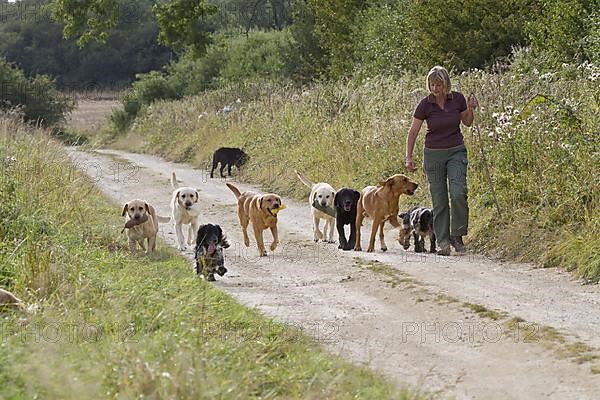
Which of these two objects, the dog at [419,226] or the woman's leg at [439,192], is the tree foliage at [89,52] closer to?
the dog at [419,226]

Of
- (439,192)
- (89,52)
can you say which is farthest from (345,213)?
(89,52)

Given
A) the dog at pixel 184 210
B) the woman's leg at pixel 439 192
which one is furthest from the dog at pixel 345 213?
the dog at pixel 184 210

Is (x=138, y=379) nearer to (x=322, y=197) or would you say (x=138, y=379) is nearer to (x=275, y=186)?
(x=322, y=197)

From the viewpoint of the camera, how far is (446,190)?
37.4ft

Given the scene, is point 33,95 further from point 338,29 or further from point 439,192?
point 439,192

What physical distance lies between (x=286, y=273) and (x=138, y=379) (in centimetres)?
544

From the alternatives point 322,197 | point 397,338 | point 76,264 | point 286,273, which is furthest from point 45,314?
point 322,197

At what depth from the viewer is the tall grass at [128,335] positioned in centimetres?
517

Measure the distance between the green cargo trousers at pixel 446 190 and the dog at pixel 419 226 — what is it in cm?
12

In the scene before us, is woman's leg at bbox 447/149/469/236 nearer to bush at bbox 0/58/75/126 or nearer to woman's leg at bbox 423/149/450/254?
woman's leg at bbox 423/149/450/254

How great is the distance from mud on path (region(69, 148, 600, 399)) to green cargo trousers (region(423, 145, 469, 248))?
41 cm

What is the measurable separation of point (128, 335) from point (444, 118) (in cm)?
563

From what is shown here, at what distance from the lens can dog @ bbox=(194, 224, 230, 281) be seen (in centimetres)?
995

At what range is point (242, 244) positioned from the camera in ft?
41.9
